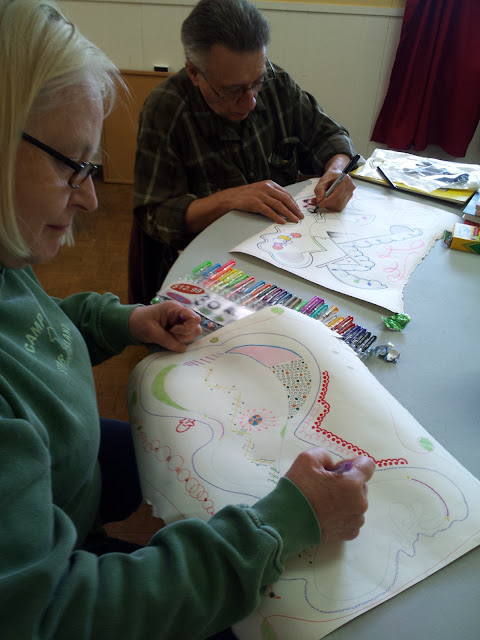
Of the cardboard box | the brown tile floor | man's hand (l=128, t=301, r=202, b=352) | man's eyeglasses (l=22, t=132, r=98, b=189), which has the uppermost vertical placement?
man's eyeglasses (l=22, t=132, r=98, b=189)

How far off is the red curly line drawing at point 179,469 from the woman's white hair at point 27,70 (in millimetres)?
295

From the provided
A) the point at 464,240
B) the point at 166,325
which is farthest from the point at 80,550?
the point at 464,240

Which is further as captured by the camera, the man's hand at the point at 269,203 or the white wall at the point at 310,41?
the white wall at the point at 310,41

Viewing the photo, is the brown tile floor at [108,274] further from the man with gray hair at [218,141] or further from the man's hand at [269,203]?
the man's hand at [269,203]

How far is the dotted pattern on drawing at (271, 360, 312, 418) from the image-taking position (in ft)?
2.22

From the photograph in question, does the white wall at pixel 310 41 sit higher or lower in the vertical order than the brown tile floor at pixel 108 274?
higher

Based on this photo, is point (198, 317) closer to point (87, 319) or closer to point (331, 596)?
point (87, 319)

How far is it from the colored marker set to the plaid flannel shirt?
0.37 metres

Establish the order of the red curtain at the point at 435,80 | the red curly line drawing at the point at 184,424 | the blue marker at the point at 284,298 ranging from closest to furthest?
the red curly line drawing at the point at 184,424 < the blue marker at the point at 284,298 < the red curtain at the point at 435,80

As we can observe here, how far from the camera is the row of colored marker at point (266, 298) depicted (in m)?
0.83

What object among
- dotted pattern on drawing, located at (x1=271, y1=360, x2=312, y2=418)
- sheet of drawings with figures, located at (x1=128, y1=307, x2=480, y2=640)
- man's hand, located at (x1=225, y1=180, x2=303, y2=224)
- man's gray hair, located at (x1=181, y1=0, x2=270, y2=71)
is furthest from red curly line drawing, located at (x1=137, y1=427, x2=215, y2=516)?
man's gray hair, located at (x1=181, y1=0, x2=270, y2=71)

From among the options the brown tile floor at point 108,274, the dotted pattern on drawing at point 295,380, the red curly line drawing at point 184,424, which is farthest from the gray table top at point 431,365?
the brown tile floor at point 108,274

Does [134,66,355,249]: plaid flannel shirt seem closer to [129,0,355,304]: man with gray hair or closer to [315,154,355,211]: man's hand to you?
[129,0,355,304]: man with gray hair

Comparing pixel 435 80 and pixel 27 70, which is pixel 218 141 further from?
pixel 435 80
